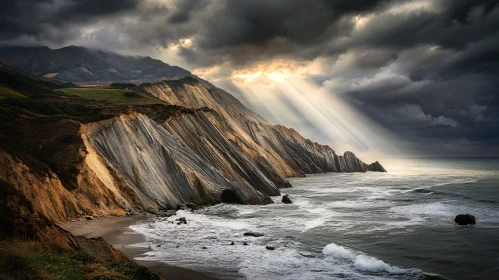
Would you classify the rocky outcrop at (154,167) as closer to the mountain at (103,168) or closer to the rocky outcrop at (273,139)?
the mountain at (103,168)

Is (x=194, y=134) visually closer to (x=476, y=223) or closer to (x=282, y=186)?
(x=282, y=186)

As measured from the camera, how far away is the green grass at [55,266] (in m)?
10.5

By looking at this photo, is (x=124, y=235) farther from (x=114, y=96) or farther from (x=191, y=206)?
Answer: (x=114, y=96)

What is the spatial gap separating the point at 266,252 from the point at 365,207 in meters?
26.8

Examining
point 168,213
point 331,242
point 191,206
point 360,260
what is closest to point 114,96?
point 191,206

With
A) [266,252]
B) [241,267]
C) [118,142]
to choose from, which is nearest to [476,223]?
[266,252]

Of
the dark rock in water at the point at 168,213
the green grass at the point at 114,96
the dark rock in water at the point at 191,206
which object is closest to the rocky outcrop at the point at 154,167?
the dark rock in water at the point at 191,206

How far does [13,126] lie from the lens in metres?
36.4

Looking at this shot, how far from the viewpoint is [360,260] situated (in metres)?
20.7

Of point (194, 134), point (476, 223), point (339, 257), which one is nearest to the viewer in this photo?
point (339, 257)

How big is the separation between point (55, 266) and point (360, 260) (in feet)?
54.1

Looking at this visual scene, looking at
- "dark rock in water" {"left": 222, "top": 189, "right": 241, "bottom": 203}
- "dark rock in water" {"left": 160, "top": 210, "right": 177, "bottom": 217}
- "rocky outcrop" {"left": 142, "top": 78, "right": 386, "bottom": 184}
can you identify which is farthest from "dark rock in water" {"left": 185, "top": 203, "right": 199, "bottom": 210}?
"rocky outcrop" {"left": 142, "top": 78, "right": 386, "bottom": 184}

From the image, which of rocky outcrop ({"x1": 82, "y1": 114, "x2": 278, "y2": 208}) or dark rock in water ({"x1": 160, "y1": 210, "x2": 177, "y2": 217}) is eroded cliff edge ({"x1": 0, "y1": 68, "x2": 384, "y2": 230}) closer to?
rocky outcrop ({"x1": 82, "y1": 114, "x2": 278, "y2": 208})

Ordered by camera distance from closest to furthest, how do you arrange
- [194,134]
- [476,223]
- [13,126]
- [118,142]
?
[476,223] < [13,126] < [118,142] < [194,134]
